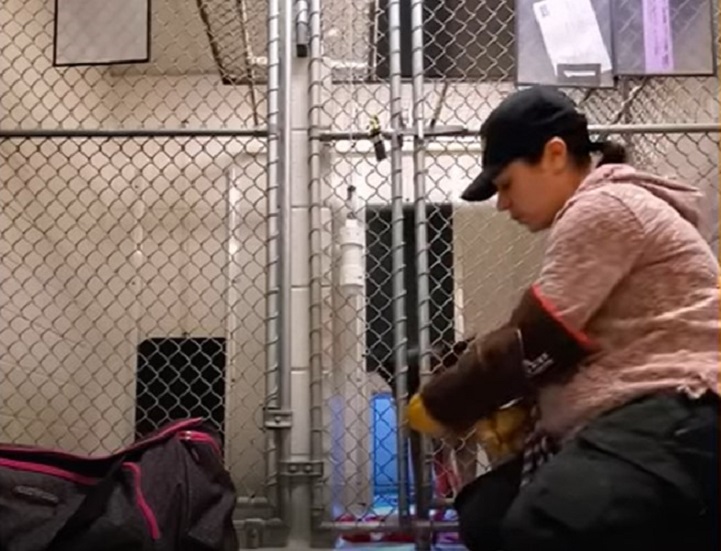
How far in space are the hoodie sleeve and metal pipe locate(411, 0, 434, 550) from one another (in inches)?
25.8

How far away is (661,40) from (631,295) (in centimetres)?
102

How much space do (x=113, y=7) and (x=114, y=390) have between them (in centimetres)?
141

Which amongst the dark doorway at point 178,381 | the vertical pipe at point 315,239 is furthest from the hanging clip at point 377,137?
the dark doorway at point 178,381

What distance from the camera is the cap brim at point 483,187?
1343 mm

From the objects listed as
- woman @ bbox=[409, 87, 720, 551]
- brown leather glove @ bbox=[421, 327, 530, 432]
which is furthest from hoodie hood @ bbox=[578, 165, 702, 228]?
brown leather glove @ bbox=[421, 327, 530, 432]

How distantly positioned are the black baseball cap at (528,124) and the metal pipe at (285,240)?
63 centimetres

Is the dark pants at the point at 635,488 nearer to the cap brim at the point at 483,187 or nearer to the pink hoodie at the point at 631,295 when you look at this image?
the pink hoodie at the point at 631,295

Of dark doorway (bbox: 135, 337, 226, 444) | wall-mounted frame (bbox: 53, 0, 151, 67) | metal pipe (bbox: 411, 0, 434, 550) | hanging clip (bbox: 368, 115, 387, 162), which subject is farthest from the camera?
dark doorway (bbox: 135, 337, 226, 444)

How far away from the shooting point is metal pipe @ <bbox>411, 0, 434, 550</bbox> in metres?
1.75

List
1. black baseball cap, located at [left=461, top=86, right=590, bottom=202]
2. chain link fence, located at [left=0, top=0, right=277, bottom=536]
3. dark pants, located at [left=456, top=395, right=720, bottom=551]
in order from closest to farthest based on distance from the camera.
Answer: dark pants, located at [left=456, top=395, right=720, bottom=551], black baseball cap, located at [left=461, top=86, right=590, bottom=202], chain link fence, located at [left=0, top=0, right=277, bottom=536]

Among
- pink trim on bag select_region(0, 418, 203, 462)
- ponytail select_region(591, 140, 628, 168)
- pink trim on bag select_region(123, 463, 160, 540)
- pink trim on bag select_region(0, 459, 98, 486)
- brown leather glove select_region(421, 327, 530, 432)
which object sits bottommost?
pink trim on bag select_region(123, 463, 160, 540)

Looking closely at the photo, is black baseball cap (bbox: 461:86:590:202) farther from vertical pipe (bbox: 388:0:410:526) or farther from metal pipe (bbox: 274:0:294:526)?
metal pipe (bbox: 274:0:294:526)

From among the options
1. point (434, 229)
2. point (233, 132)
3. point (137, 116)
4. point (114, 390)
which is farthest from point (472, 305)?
point (137, 116)

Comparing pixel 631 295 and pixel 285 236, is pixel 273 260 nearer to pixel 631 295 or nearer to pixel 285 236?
pixel 285 236
